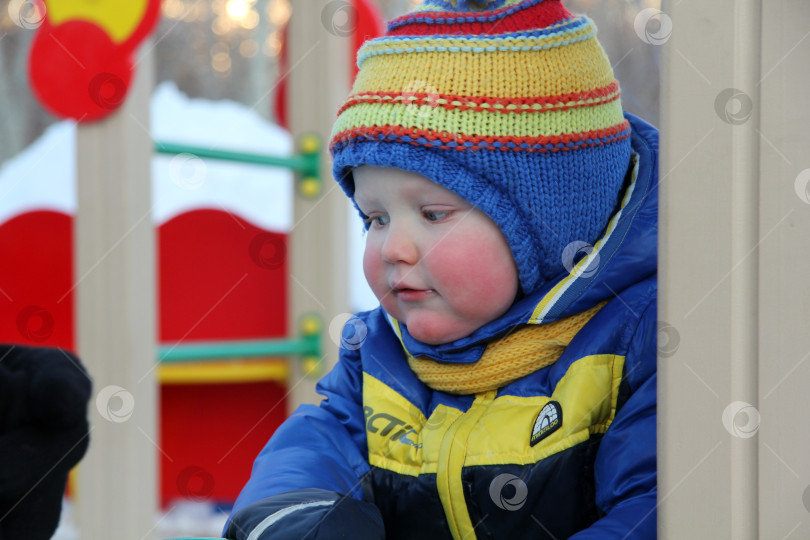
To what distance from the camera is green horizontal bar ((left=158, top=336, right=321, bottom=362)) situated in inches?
90.4

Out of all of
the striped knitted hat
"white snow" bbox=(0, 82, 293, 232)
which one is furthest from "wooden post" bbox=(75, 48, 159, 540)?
the striped knitted hat

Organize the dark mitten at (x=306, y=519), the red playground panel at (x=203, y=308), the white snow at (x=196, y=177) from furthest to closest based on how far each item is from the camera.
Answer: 1. the white snow at (x=196, y=177)
2. the red playground panel at (x=203, y=308)
3. the dark mitten at (x=306, y=519)

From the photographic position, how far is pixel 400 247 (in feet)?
3.37

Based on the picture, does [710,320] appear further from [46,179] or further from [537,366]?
[46,179]

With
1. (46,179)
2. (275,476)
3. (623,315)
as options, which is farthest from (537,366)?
(46,179)

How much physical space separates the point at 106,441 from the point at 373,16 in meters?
1.53

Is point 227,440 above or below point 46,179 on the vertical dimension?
below

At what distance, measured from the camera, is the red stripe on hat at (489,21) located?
1081 millimetres

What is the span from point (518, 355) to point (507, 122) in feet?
0.91

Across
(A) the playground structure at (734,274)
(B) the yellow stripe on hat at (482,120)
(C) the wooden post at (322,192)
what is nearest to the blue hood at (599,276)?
(B) the yellow stripe on hat at (482,120)

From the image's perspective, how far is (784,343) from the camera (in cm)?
59

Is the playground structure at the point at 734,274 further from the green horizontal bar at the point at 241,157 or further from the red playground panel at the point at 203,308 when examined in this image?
the red playground panel at the point at 203,308

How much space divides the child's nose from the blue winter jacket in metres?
0.13

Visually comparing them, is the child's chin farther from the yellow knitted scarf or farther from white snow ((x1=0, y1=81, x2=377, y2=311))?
white snow ((x1=0, y1=81, x2=377, y2=311))
